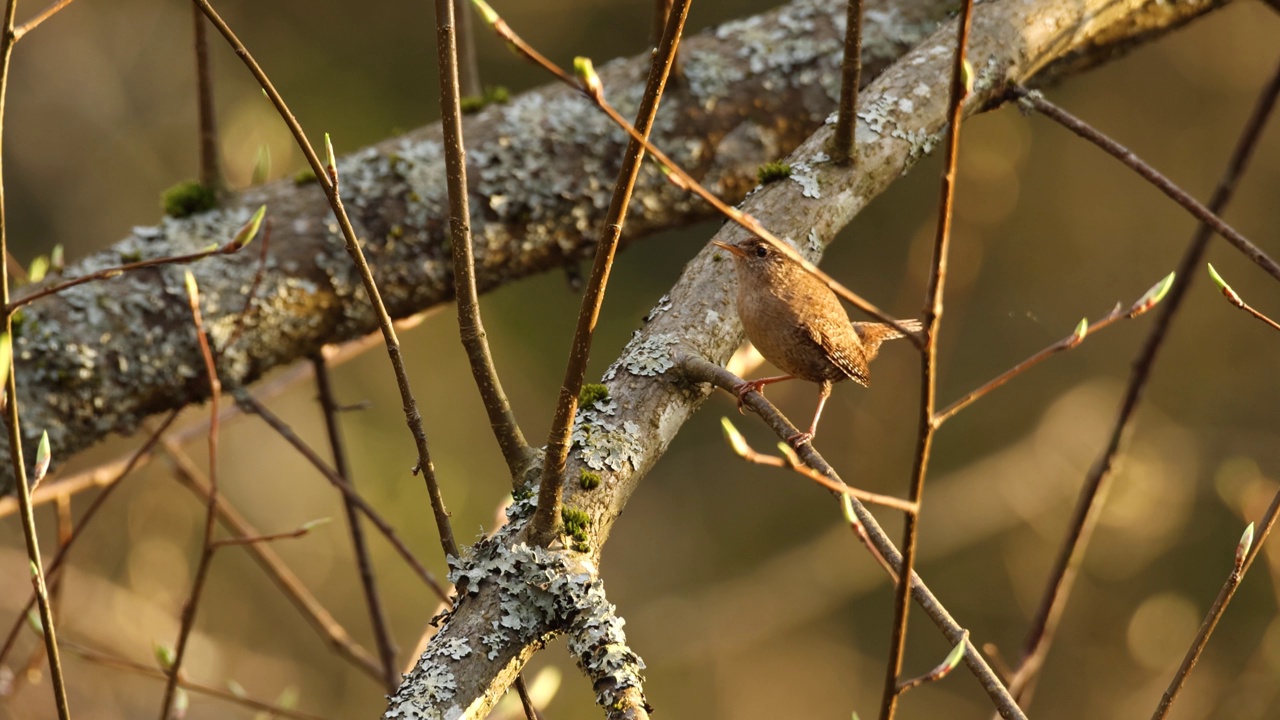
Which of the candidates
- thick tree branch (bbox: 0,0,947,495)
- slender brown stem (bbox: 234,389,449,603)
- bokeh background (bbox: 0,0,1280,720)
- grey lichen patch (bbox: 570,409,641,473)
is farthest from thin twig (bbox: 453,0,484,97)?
bokeh background (bbox: 0,0,1280,720)

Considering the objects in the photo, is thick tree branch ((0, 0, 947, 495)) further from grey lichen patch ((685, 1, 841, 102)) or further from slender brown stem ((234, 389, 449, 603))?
slender brown stem ((234, 389, 449, 603))

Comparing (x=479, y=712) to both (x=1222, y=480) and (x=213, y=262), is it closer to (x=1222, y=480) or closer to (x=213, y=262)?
(x=213, y=262)

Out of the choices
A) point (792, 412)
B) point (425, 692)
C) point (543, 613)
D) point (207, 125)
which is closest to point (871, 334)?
point (543, 613)

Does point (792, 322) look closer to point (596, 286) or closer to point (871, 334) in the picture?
point (871, 334)

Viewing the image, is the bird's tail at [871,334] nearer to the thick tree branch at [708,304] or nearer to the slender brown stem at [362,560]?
the thick tree branch at [708,304]

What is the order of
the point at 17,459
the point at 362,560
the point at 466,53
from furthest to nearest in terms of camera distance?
the point at 466,53 → the point at 362,560 → the point at 17,459

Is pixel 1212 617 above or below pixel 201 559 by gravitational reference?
below

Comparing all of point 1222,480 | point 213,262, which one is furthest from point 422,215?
point 1222,480

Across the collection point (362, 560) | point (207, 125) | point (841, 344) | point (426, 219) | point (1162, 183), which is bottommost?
point (1162, 183)
